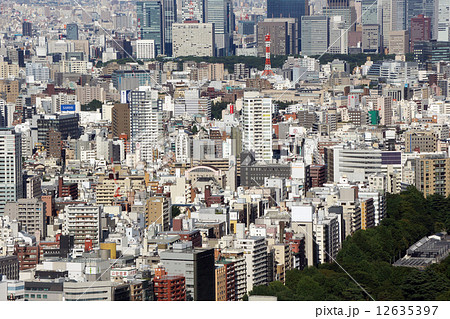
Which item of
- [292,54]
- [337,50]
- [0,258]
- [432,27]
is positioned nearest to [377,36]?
[292,54]

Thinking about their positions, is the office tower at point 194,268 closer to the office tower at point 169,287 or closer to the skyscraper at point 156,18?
the office tower at point 169,287

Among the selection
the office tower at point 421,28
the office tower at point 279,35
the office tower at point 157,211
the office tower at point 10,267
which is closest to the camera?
the office tower at point 10,267

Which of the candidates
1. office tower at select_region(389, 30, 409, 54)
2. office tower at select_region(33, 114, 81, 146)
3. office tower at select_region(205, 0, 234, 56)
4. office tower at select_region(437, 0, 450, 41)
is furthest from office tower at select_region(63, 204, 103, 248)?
office tower at select_region(389, 30, 409, 54)

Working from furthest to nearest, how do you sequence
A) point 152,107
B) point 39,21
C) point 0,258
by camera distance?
point 152,107 < point 39,21 < point 0,258

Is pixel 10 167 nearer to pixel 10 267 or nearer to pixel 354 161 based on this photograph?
pixel 354 161

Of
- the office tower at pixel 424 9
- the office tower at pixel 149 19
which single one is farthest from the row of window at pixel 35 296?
the office tower at pixel 149 19

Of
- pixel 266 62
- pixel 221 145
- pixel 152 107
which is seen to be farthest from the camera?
pixel 266 62
